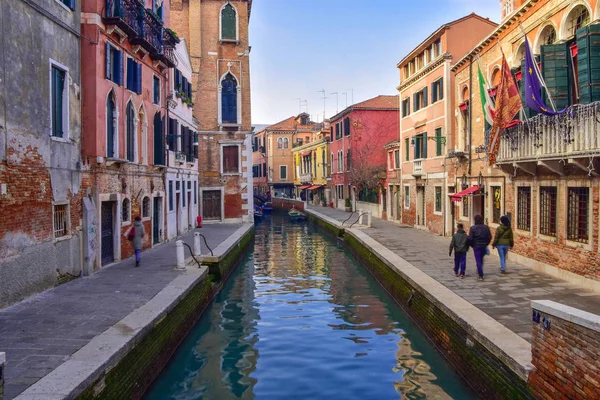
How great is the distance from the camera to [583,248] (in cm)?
1097

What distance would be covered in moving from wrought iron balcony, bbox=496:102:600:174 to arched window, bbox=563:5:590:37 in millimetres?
1867

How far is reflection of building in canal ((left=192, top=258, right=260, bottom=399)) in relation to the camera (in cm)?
777

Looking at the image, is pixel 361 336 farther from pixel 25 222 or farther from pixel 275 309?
pixel 25 222

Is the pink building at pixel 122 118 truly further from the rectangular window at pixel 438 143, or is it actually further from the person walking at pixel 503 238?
the rectangular window at pixel 438 143

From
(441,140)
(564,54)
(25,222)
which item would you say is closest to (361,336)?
(25,222)

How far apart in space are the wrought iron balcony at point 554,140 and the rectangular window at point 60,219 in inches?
397

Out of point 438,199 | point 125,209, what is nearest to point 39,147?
point 125,209

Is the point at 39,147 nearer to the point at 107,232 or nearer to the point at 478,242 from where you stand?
the point at 107,232

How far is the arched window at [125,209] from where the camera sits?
1528 cm

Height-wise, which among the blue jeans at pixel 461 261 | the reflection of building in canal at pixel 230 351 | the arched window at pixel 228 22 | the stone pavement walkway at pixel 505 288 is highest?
the arched window at pixel 228 22

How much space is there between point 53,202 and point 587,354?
9503 millimetres

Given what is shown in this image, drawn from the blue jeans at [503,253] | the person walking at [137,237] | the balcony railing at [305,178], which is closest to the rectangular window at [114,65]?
the person walking at [137,237]

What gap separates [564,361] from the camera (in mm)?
5449

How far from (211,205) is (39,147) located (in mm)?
19775
